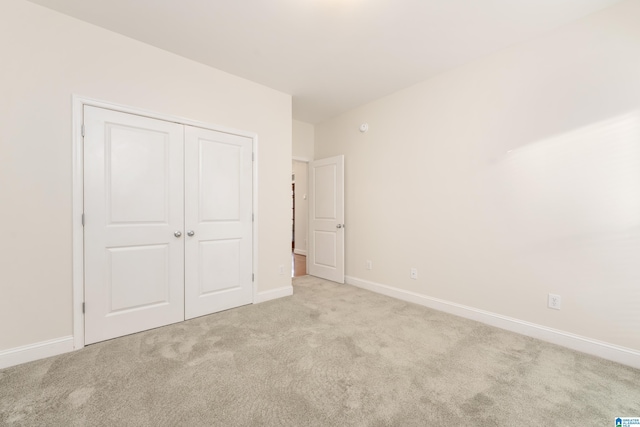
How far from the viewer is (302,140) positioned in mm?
4672

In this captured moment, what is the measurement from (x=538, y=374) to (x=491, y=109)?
240 centimetres

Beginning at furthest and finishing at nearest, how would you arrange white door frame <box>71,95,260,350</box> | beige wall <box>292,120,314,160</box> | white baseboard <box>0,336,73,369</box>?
beige wall <box>292,120,314,160</box> < white door frame <box>71,95,260,350</box> < white baseboard <box>0,336,73,369</box>

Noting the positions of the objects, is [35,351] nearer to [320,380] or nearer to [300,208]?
[320,380]

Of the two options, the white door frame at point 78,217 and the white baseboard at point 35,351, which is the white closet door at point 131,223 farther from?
the white baseboard at point 35,351

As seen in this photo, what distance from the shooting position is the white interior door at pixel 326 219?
422 cm

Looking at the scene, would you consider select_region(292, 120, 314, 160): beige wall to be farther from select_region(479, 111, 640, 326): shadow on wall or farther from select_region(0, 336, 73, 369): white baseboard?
select_region(0, 336, 73, 369): white baseboard

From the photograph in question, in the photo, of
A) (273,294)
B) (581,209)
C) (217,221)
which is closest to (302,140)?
(217,221)

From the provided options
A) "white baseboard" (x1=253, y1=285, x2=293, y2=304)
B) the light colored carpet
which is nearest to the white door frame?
the light colored carpet

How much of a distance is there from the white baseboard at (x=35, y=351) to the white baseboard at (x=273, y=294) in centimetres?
171

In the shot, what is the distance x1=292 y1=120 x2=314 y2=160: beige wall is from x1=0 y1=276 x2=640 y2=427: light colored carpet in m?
3.00

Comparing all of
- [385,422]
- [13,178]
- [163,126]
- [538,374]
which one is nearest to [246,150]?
[163,126]

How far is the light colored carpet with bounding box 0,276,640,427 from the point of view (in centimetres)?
146

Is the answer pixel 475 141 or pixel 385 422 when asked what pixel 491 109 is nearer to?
pixel 475 141

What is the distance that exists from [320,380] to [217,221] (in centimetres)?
200
